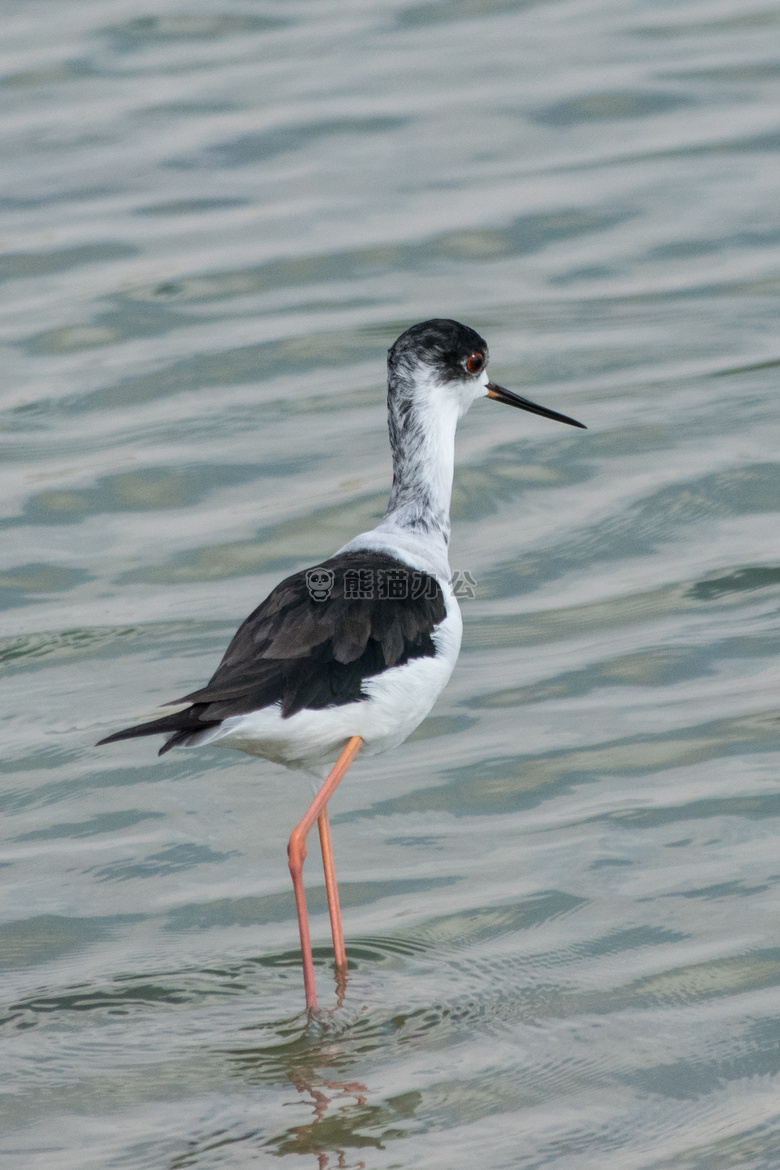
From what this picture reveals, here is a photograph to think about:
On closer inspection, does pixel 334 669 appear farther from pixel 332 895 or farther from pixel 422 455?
pixel 422 455

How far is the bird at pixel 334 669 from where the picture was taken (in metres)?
4.68

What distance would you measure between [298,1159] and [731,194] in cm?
849

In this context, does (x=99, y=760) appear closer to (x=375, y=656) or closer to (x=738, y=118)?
(x=375, y=656)

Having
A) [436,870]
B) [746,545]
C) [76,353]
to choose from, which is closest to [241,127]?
[76,353]

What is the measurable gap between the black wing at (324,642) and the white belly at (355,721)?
3 centimetres

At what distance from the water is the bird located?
0.51 m

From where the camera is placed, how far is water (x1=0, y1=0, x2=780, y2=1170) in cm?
456

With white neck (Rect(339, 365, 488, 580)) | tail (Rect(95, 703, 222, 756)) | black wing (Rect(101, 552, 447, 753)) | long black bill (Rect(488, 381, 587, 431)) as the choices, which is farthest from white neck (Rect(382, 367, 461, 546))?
tail (Rect(95, 703, 222, 756))

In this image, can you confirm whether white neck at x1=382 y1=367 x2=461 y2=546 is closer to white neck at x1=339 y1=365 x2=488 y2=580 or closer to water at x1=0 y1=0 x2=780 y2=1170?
white neck at x1=339 y1=365 x2=488 y2=580

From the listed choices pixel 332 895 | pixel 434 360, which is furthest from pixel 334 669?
pixel 434 360

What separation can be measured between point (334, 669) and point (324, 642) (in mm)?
88

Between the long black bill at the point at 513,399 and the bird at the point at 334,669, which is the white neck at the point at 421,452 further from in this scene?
the long black bill at the point at 513,399

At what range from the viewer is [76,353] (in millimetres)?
9914

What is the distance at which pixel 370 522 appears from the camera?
8.16 meters
